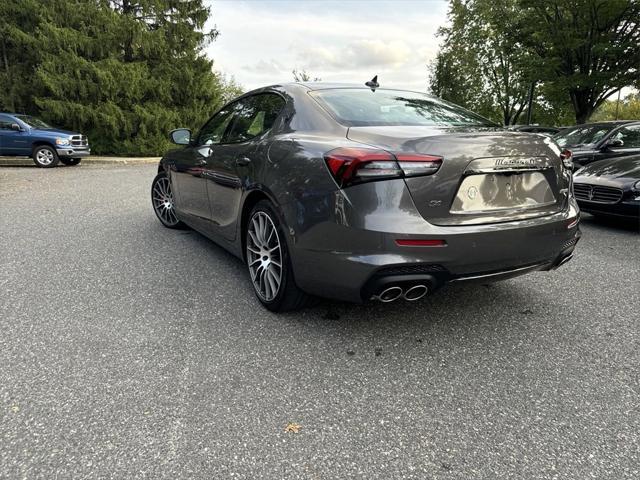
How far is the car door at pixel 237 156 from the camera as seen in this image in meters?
3.16

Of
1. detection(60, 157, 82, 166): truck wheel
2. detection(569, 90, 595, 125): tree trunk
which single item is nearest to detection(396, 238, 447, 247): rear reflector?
detection(60, 157, 82, 166): truck wheel

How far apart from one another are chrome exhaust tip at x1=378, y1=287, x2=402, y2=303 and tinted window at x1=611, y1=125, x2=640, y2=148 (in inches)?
277

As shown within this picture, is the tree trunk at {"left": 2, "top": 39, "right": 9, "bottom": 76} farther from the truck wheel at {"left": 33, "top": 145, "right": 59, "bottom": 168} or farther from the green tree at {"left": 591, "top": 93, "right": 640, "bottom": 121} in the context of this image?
the green tree at {"left": 591, "top": 93, "right": 640, "bottom": 121}

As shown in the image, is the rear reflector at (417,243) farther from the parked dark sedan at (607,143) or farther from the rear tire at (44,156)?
the rear tire at (44,156)

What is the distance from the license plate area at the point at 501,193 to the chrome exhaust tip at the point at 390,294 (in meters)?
0.49

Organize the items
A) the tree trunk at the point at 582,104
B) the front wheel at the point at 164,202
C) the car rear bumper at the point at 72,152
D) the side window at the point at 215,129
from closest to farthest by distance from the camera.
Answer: the side window at the point at 215,129
the front wheel at the point at 164,202
the car rear bumper at the point at 72,152
the tree trunk at the point at 582,104

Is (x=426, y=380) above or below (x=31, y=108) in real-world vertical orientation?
below

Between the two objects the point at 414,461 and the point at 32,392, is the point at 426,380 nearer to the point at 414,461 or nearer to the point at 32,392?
the point at 414,461

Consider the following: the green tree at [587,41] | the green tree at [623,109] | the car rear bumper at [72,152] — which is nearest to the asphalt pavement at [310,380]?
the car rear bumper at [72,152]

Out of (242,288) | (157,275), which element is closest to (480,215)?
(242,288)

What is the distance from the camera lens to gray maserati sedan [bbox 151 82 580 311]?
226cm

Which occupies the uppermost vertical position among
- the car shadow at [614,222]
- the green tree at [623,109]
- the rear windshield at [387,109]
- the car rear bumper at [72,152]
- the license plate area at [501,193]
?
the green tree at [623,109]

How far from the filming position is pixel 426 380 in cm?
230

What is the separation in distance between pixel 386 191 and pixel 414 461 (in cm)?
120
